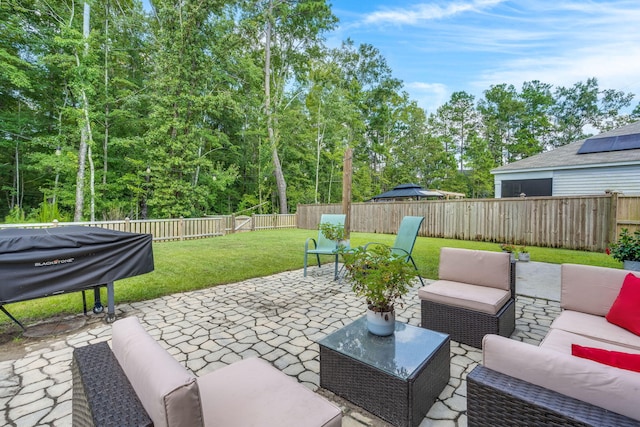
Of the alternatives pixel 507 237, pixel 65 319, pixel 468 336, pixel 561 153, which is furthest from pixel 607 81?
pixel 65 319

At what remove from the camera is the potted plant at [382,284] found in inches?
75.7

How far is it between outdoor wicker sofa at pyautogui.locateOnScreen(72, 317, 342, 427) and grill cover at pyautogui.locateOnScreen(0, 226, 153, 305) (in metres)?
1.90

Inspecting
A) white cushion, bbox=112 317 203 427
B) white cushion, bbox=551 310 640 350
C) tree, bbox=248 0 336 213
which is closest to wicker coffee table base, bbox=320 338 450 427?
white cushion, bbox=551 310 640 350

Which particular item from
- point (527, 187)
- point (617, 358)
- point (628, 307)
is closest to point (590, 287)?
point (628, 307)

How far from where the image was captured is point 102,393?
969 mm

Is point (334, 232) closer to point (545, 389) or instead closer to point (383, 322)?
point (383, 322)

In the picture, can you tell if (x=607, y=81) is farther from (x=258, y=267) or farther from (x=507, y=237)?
(x=258, y=267)

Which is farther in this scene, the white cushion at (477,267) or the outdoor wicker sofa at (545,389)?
the white cushion at (477,267)

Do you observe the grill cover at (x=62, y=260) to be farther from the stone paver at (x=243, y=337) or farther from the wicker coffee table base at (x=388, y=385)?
the wicker coffee table base at (x=388, y=385)

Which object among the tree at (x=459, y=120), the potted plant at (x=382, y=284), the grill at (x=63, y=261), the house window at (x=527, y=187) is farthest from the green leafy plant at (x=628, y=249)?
the tree at (x=459, y=120)

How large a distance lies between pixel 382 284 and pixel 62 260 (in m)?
2.94

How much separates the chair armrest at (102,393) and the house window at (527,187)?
13.2 m

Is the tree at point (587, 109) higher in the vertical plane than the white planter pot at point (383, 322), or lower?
higher

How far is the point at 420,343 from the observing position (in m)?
1.94
